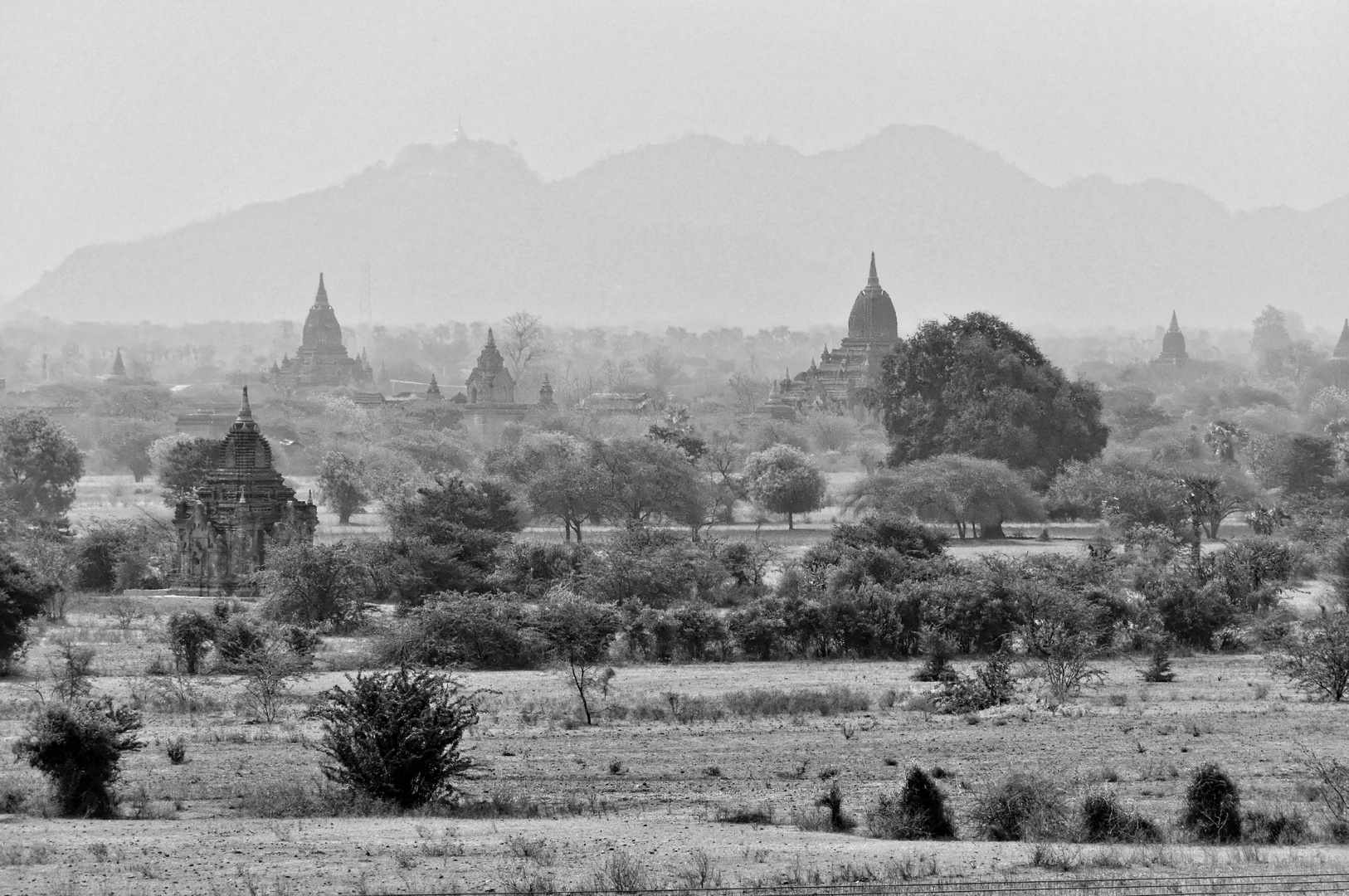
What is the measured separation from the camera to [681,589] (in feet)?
148

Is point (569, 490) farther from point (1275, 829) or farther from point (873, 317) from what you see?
point (873, 317)

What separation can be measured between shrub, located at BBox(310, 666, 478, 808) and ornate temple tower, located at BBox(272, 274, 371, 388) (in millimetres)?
124776

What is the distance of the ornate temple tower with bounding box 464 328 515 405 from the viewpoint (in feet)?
400

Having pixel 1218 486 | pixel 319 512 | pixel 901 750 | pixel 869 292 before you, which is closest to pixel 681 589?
pixel 901 750

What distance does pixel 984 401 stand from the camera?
7788cm

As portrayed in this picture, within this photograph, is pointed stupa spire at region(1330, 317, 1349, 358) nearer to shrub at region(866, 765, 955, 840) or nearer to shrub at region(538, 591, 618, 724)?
shrub at region(538, 591, 618, 724)

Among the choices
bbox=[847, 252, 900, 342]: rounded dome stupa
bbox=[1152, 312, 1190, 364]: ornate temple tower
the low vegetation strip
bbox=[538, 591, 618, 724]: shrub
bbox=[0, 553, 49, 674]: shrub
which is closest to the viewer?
the low vegetation strip

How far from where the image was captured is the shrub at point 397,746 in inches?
981

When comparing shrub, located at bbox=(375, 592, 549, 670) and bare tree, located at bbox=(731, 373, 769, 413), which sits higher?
bare tree, located at bbox=(731, 373, 769, 413)

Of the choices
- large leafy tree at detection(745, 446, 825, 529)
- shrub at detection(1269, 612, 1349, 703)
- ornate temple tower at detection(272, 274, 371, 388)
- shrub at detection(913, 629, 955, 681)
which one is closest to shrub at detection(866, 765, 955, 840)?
shrub at detection(913, 629, 955, 681)

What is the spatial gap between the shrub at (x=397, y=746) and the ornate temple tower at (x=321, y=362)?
124776 mm

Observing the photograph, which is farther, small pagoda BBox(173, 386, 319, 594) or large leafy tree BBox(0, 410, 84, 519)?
large leafy tree BBox(0, 410, 84, 519)

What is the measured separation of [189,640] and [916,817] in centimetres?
1704

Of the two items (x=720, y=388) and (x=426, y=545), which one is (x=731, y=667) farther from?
(x=720, y=388)
